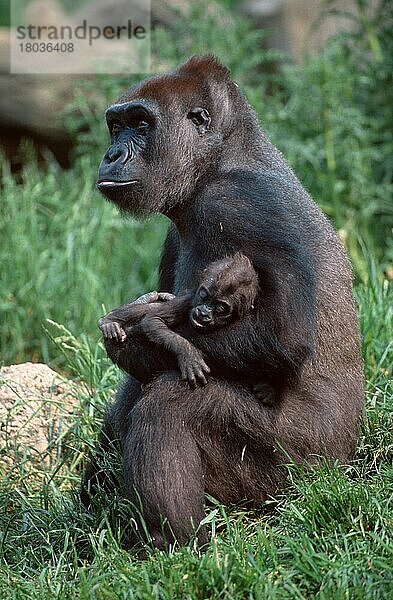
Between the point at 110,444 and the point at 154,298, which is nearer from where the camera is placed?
the point at 154,298

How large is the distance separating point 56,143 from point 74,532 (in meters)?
7.52

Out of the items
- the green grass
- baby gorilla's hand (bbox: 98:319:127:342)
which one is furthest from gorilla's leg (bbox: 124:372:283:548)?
baby gorilla's hand (bbox: 98:319:127:342)

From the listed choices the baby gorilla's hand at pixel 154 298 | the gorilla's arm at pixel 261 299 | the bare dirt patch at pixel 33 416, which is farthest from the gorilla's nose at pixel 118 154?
the bare dirt patch at pixel 33 416

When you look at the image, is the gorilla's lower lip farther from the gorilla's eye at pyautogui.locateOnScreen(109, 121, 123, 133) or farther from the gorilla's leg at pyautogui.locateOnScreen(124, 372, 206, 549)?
the gorilla's leg at pyautogui.locateOnScreen(124, 372, 206, 549)

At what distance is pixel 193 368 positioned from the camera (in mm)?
4211

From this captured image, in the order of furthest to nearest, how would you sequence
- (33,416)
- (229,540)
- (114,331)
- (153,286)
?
(153,286) → (33,416) → (114,331) → (229,540)

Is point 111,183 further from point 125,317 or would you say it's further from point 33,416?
point 33,416

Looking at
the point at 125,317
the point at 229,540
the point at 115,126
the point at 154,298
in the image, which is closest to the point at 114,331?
the point at 125,317

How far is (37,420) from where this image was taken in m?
5.57

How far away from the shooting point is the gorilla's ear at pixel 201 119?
189 inches

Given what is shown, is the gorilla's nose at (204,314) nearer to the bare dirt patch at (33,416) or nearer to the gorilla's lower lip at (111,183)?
the gorilla's lower lip at (111,183)

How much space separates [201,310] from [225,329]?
140 millimetres

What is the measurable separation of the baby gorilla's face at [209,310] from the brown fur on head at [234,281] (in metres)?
0.02

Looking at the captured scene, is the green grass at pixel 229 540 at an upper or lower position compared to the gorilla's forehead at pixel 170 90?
lower
